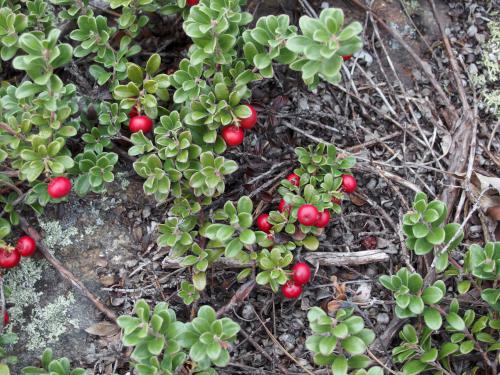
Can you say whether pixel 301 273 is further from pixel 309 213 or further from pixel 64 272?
pixel 64 272

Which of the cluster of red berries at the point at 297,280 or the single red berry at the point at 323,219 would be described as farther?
the single red berry at the point at 323,219

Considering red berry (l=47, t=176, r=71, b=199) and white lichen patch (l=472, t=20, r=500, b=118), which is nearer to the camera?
red berry (l=47, t=176, r=71, b=199)

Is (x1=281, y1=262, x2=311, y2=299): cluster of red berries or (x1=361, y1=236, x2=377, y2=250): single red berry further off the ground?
(x1=281, y1=262, x2=311, y2=299): cluster of red berries

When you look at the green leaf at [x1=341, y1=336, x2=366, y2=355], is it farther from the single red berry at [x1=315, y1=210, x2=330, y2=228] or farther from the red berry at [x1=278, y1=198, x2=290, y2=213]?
the red berry at [x1=278, y1=198, x2=290, y2=213]

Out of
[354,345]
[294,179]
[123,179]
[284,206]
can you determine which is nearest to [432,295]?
[354,345]

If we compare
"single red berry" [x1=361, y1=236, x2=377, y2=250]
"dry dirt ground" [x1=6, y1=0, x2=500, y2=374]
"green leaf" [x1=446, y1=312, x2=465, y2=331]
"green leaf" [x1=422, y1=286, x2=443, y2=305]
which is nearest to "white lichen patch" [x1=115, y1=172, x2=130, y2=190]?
"dry dirt ground" [x1=6, y1=0, x2=500, y2=374]

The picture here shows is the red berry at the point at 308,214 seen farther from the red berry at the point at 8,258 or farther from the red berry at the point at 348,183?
the red berry at the point at 8,258

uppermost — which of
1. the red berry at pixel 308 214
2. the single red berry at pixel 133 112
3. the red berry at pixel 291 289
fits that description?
the single red berry at pixel 133 112

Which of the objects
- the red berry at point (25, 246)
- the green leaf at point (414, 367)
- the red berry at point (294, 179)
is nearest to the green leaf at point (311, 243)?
the red berry at point (294, 179)
